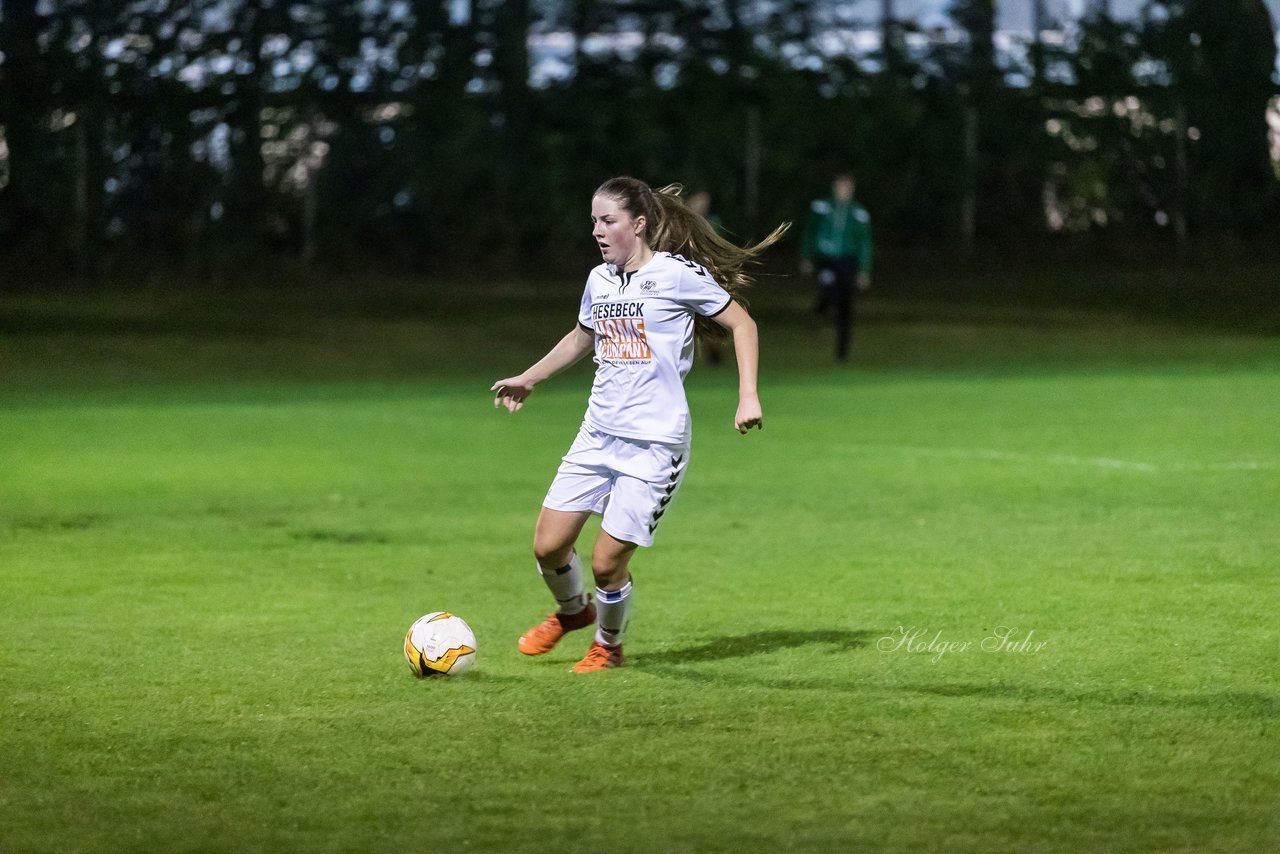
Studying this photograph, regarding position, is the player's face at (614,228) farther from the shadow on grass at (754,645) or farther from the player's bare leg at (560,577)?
the shadow on grass at (754,645)

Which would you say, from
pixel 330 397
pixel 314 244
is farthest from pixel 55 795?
pixel 314 244

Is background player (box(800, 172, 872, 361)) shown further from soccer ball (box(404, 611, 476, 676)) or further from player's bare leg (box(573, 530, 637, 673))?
soccer ball (box(404, 611, 476, 676))

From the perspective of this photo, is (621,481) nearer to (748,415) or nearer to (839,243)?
(748,415)

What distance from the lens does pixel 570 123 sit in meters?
32.8

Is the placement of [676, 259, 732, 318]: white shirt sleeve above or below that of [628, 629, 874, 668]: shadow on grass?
above

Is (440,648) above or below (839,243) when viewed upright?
below

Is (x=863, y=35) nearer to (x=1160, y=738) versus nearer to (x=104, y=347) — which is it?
(x=104, y=347)

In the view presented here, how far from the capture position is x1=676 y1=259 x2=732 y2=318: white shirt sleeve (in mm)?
6699

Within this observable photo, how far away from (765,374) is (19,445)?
986cm

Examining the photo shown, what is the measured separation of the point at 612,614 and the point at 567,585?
1.07ft

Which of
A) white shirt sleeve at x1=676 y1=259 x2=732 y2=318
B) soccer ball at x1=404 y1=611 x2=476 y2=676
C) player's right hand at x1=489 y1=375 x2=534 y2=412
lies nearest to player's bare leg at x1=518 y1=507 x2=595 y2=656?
soccer ball at x1=404 y1=611 x2=476 y2=676

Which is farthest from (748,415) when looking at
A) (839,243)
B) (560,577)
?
(839,243)

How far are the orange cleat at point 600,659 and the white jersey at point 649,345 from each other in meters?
0.77

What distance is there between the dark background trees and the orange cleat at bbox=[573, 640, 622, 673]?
25490 millimetres
